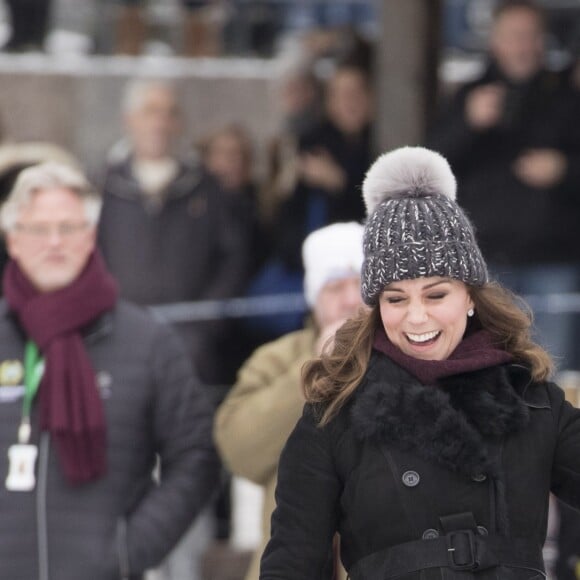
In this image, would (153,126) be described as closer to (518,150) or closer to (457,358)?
(518,150)

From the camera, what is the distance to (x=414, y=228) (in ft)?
11.7

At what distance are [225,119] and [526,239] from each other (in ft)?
8.05

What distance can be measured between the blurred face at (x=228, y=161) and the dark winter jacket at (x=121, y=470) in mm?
2574

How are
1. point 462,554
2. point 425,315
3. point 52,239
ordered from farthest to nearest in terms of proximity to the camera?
point 52,239 → point 425,315 → point 462,554

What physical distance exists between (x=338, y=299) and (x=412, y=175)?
4.18ft

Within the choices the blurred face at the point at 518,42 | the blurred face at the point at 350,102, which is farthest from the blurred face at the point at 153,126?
the blurred face at the point at 518,42

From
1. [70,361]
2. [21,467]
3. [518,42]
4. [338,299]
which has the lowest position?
→ [21,467]

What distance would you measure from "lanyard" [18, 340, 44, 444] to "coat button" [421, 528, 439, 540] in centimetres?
164

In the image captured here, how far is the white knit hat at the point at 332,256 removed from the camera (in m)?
4.89

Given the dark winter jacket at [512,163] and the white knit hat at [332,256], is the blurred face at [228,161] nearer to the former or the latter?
the dark winter jacket at [512,163]

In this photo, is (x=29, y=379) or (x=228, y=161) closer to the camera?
(x=29, y=379)

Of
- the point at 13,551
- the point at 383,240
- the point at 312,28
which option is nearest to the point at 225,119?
the point at 312,28

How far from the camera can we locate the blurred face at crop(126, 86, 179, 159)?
7.29 m

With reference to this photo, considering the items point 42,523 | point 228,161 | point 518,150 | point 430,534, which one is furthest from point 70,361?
point 228,161
